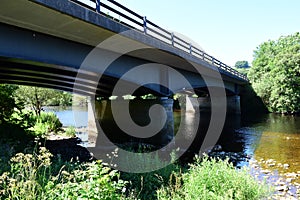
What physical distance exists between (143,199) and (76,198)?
6.74ft

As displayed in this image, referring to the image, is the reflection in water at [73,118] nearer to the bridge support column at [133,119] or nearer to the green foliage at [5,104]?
the bridge support column at [133,119]

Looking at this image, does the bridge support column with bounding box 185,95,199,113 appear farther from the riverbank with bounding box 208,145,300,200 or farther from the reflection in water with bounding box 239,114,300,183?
the riverbank with bounding box 208,145,300,200

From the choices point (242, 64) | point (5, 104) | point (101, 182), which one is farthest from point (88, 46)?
point (242, 64)

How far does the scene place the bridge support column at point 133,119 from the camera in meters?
13.7

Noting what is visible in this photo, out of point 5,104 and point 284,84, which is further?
point 284,84

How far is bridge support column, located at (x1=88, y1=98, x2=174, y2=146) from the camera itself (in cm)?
1367

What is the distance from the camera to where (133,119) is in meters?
16.6

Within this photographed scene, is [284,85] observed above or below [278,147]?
above

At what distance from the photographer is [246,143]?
47.4 ft

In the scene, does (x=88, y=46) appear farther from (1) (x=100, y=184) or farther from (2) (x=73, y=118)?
(2) (x=73, y=118)

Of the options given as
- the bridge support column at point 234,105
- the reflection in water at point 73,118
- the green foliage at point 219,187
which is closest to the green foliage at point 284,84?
the bridge support column at point 234,105

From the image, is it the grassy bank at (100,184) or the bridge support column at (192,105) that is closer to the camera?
the grassy bank at (100,184)

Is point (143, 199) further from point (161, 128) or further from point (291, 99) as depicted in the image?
point (291, 99)

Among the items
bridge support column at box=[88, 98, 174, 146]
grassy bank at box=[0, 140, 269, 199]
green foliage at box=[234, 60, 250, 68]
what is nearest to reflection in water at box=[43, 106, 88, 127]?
bridge support column at box=[88, 98, 174, 146]
